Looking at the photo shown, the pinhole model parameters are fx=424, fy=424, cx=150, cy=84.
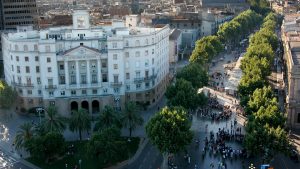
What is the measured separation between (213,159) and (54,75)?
1893 inches

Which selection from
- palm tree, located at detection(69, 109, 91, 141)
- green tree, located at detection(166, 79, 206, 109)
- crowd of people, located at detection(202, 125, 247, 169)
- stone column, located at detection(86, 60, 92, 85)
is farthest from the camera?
stone column, located at detection(86, 60, 92, 85)

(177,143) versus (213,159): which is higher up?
(177,143)

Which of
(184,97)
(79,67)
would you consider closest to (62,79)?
(79,67)

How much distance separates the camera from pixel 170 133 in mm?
76000

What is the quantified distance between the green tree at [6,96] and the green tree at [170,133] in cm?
4569

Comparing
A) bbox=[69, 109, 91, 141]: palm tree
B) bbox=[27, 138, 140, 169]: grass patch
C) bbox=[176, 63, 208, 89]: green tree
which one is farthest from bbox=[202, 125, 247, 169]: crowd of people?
bbox=[69, 109, 91, 141]: palm tree

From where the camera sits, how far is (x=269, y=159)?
3036 inches

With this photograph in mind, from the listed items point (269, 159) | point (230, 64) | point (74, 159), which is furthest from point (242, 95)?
point (230, 64)

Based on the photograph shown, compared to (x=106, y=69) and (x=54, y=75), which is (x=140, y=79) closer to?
(x=106, y=69)

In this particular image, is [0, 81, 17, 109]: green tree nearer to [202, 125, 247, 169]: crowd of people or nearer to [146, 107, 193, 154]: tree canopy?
[146, 107, 193, 154]: tree canopy

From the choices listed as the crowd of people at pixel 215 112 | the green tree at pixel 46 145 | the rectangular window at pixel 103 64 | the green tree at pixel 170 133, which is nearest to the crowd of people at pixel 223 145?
the crowd of people at pixel 215 112

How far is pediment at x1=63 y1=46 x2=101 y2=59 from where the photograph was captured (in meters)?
108

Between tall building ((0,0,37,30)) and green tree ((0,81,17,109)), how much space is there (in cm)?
7575

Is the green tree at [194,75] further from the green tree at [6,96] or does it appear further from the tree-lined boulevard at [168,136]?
the green tree at [6,96]
